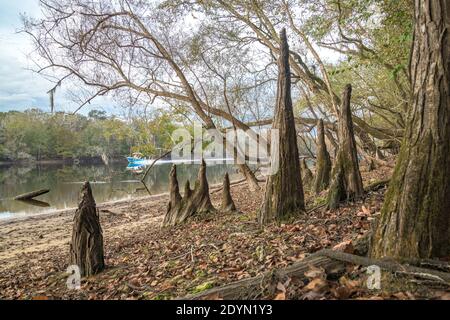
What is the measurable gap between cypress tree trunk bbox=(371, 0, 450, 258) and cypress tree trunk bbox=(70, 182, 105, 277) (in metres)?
4.86

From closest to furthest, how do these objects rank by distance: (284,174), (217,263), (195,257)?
(217,263) < (195,257) < (284,174)

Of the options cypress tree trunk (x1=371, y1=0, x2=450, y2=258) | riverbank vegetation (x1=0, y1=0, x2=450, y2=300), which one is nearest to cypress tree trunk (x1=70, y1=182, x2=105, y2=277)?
riverbank vegetation (x1=0, y1=0, x2=450, y2=300)

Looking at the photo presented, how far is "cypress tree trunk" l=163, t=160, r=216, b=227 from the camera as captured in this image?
10.3m

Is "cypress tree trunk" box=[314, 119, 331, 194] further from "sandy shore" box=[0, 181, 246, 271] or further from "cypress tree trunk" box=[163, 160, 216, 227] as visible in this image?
"sandy shore" box=[0, 181, 246, 271]

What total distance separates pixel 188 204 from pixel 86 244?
449 cm

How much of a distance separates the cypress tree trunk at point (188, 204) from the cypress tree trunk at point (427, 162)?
287 inches

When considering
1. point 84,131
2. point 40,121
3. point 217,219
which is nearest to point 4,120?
point 40,121

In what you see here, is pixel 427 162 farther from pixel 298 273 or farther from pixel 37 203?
pixel 37 203

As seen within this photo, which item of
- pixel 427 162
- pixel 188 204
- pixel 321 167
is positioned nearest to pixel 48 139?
pixel 188 204

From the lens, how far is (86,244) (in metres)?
6.16

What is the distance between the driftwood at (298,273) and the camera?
3.04m

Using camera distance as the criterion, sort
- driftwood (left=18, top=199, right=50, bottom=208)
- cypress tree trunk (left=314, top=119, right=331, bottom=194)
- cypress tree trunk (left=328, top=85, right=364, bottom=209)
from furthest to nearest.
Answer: driftwood (left=18, top=199, right=50, bottom=208)
cypress tree trunk (left=314, top=119, right=331, bottom=194)
cypress tree trunk (left=328, top=85, right=364, bottom=209)

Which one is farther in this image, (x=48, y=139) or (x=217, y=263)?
(x=48, y=139)
